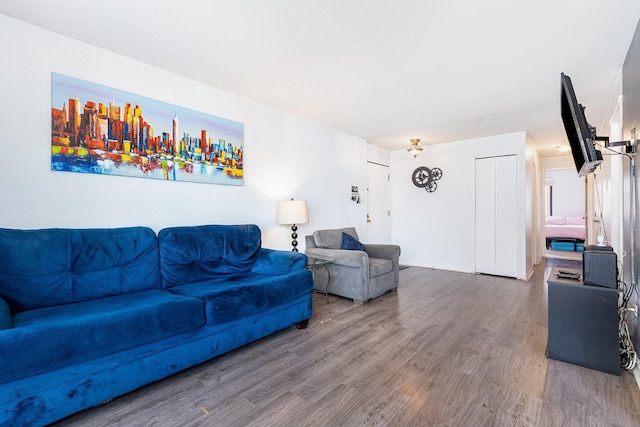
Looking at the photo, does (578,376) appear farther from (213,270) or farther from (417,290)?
(213,270)

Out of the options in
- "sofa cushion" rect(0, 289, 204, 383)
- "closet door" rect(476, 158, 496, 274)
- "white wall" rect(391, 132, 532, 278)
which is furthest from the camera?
"closet door" rect(476, 158, 496, 274)

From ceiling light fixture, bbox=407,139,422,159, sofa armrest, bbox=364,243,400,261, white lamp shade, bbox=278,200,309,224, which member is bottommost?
sofa armrest, bbox=364,243,400,261

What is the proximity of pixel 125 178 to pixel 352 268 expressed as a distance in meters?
2.43

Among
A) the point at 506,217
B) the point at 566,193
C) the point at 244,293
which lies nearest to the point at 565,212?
the point at 566,193

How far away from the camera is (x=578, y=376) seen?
6.25 feet

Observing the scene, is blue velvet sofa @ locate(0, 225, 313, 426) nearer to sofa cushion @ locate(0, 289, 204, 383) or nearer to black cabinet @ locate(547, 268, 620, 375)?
sofa cushion @ locate(0, 289, 204, 383)

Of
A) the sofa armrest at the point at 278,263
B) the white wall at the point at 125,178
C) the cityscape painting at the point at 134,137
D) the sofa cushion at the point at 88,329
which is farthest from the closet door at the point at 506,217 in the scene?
the sofa cushion at the point at 88,329

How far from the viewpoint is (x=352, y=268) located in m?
3.47

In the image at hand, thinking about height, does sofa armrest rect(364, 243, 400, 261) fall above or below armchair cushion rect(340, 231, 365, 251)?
below

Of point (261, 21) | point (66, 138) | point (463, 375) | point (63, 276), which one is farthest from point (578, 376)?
point (66, 138)

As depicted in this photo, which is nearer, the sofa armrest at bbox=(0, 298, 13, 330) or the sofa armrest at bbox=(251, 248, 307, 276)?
the sofa armrest at bbox=(0, 298, 13, 330)

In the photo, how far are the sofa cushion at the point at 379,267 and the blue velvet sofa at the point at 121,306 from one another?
1039 mm

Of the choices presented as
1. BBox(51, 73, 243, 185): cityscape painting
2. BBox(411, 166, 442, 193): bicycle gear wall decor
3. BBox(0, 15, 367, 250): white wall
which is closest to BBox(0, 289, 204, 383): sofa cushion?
BBox(0, 15, 367, 250): white wall

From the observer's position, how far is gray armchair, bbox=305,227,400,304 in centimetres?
341
